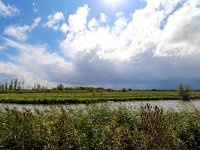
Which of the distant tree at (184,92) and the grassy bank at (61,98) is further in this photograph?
the distant tree at (184,92)

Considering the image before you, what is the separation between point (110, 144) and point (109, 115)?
368cm

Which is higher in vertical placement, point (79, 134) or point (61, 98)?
→ point (61, 98)

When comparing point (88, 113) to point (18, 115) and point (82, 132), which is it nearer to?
point (82, 132)

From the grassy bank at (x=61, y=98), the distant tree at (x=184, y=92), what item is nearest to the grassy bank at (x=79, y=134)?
the grassy bank at (x=61, y=98)

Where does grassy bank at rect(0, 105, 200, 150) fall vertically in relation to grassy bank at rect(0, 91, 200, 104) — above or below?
below

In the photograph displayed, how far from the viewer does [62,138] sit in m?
8.91

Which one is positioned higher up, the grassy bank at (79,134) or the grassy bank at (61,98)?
the grassy bank at (61,98)

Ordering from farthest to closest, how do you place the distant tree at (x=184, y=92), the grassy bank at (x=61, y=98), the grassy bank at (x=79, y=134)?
the distant tree at (x=184, y=92)
the grassy bank at (x=61, y=98)
the grassy bank at (x=79, y=134)

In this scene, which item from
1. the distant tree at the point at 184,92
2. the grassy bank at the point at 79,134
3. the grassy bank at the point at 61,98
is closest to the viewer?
the grassy bank at the point at 79,134

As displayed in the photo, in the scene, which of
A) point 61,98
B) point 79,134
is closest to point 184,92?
point 61,98

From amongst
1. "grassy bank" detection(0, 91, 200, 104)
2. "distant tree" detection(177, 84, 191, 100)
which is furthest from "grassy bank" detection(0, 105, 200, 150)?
"distant tree" detection(177, 84, 191, 100)

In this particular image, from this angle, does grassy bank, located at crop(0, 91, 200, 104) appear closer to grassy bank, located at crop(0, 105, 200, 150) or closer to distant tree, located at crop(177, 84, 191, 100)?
distant tree, located at crop(177, 84, 191, 100)

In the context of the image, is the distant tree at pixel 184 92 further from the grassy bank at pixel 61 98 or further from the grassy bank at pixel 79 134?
the grassy bank at pixel 79 134

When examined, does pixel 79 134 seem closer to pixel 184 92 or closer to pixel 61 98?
pixel 61 98
